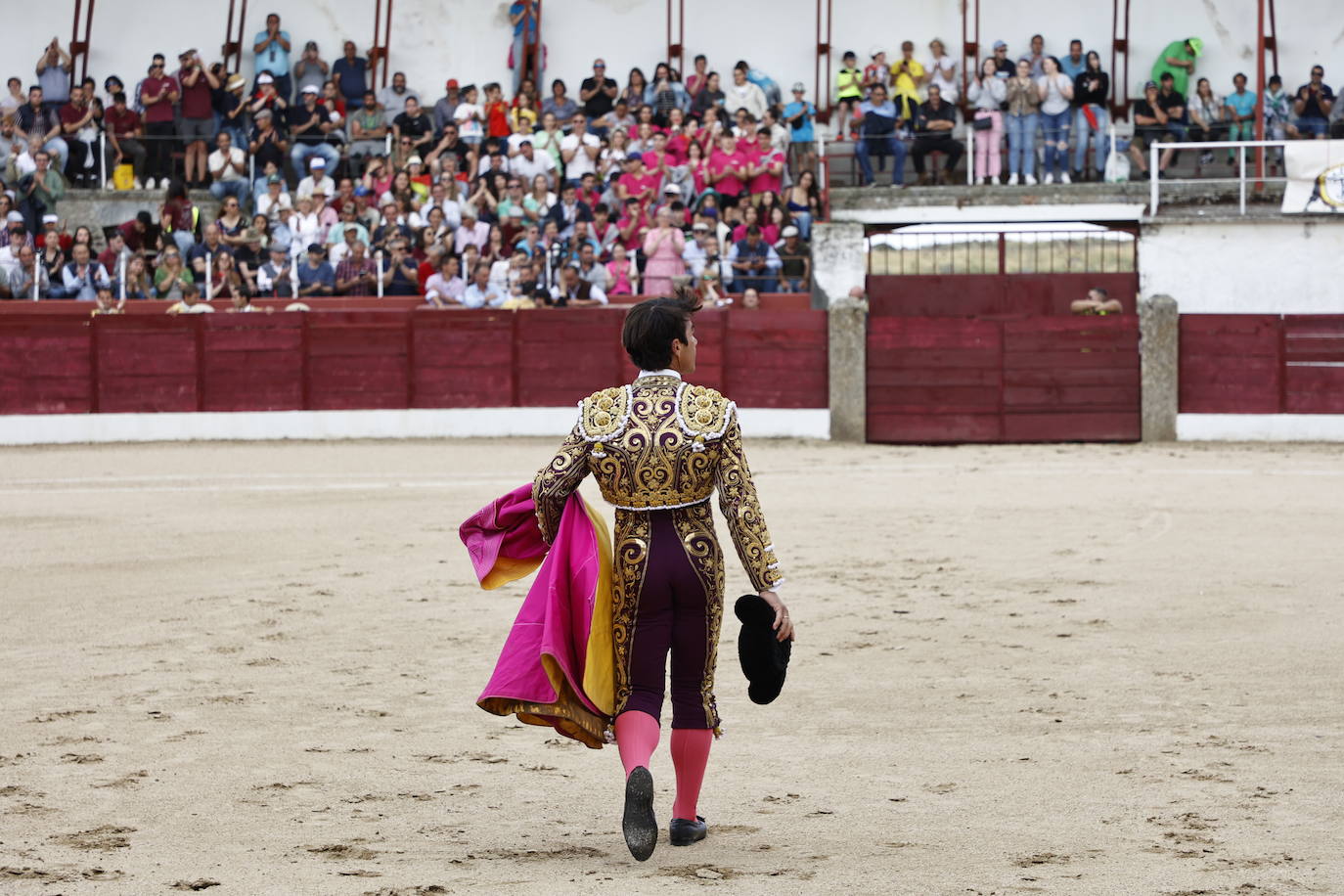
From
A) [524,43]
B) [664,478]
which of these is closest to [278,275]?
[524,43]

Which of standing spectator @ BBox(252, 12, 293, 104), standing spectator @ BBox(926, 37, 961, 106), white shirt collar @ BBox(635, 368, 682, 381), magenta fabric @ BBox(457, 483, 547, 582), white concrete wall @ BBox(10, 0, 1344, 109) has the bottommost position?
Result: magenta fabric @ BBox(457, 483, 547, 582)

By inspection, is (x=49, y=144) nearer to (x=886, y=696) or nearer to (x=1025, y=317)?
(x=1025, y=317)

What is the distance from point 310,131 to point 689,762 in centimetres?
1456

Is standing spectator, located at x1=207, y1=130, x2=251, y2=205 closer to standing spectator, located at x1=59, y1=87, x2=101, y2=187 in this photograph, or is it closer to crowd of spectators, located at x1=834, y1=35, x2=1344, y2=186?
standing spectator, located at x1=59, y1=87, x2=101, y2=187

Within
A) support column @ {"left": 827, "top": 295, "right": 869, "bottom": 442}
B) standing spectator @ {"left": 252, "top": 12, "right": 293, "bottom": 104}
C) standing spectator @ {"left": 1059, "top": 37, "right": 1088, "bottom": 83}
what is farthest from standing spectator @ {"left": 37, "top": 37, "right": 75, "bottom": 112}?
standing spectator @ {"left": 1059, "top": 37, "right": 1088, "bottom": 83}

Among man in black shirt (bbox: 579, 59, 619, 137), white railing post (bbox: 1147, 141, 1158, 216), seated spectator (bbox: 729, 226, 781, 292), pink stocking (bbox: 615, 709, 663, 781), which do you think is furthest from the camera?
man in black shirt (bbox: 579, 59, 619, 137)

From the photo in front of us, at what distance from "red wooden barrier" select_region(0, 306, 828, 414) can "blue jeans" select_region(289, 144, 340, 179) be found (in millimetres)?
2127

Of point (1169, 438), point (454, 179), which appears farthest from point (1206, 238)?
point (454, 179)

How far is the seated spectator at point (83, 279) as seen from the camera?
16.0m

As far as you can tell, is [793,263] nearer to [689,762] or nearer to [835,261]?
[835,261]

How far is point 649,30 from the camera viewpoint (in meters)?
19.7

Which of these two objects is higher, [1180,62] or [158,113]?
[1180,62]

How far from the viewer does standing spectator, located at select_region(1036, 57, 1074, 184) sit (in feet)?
54.6

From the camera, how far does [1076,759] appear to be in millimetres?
4543
